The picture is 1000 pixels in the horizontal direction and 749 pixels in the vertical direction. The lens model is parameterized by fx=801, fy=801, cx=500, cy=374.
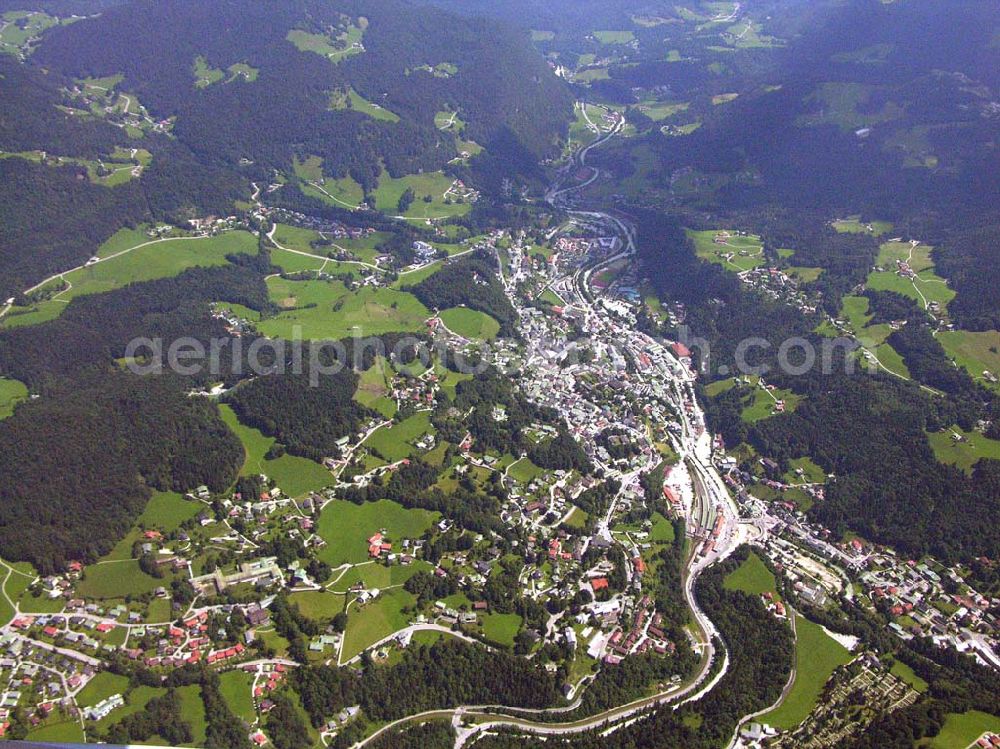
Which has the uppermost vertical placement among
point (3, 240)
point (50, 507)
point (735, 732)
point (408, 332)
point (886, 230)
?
point (886, 230)

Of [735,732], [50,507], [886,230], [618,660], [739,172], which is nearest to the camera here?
[735,732]

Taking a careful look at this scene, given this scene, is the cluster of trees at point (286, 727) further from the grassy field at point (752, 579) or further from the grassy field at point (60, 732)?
the grassy field at point (752, 579)

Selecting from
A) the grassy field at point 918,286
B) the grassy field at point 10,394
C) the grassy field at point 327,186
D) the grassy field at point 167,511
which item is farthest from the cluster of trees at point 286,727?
the grassy field at point 327,186

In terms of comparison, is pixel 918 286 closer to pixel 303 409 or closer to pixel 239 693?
pixel 303 409

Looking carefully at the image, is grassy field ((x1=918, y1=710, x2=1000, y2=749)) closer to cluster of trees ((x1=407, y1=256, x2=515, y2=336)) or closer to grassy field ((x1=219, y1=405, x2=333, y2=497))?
grassy field ((x1=219, y1=405, x2=333, y2=497))

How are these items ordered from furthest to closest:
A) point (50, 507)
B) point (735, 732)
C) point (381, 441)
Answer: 1. point (381, 441)
2. point (50, 507)
3. point (735, 732)

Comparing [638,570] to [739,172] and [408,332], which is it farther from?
[739,172]

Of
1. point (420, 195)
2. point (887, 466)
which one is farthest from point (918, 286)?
point (420, 195)

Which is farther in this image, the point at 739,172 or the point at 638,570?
the point at 739,172

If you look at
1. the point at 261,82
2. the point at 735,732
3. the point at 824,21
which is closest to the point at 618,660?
the point at 735,732
